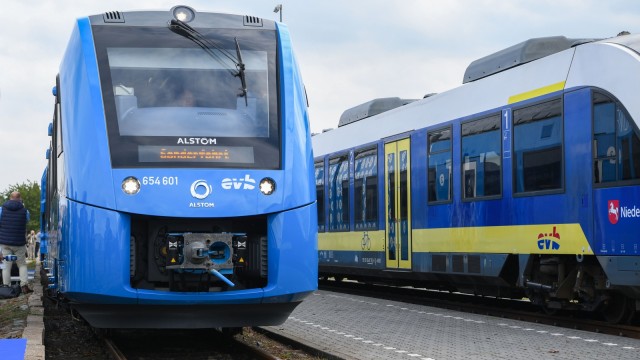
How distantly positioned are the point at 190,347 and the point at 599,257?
4.68 m

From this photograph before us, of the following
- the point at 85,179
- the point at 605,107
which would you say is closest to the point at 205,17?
the point at 85,179

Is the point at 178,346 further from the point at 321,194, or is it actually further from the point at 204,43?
the point at 321,194

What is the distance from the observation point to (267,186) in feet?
30.0

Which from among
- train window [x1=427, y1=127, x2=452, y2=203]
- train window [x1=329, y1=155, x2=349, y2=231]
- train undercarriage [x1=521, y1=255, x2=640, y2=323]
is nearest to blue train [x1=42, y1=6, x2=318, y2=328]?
train undercarriage [x1=521, y1=255, x2=640, y2=323]

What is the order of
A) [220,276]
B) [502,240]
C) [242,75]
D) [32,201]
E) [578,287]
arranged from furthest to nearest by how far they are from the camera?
1. [32,201]
2. [502,240]
3. [578,287]
4. [242,75]
5. [220,276]

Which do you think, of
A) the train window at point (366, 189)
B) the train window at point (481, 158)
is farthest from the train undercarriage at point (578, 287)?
the train window at point (366, 189)

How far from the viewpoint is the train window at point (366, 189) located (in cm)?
1859

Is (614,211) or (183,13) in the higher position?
(183,13)

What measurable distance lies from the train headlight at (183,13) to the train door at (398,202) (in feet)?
25.1

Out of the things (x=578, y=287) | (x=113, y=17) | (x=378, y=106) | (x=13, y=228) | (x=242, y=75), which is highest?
(x=378, y=106)

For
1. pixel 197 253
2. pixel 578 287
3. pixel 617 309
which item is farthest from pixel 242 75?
pixel 617 309

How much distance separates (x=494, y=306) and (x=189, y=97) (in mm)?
8186

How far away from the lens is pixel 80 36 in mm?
9547

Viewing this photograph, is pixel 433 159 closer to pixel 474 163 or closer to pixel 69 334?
pixel 474 163
